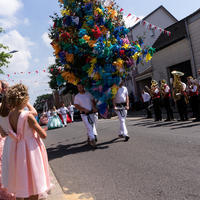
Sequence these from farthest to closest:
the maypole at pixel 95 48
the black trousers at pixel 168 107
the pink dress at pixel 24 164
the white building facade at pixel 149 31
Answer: the white building facade at pixel 149 31 < the black trousers at pixel 168 107 < the maypole at pixel 95 48 < the pink dress at pixel 24 164

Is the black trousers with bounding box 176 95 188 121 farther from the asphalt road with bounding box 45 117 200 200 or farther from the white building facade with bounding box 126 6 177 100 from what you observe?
the white building facade with bounding box 126 6 177 100

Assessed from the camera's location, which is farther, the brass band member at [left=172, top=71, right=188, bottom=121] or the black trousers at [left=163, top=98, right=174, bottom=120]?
the black trousers at [left=163, top=98, right=174, bottom=120]

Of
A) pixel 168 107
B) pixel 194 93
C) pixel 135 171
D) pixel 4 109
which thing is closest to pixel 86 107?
pixel 135 171

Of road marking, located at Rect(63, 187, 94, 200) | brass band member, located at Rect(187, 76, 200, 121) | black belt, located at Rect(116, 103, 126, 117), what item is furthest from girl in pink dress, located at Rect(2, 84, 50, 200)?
brass band member, located at Rect(187, 76, 200, 121)

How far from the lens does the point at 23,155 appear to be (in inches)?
122

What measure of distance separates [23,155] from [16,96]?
0.72 metres

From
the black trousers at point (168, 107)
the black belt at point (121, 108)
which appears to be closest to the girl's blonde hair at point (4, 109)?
the black belt at point (121, 108)

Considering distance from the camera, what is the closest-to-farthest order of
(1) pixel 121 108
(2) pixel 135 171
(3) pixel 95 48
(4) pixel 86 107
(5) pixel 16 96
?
(5) pixel 16 96 < (2) pixel 135 171 < (3) pixel 95 48 < (4) pixel 86 107 < (1) pixel 121 108

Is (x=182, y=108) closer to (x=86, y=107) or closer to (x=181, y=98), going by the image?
(x=181, y=98)

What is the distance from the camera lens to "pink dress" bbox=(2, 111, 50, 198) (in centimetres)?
305

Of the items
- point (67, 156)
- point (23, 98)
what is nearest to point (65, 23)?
point (67, 156)

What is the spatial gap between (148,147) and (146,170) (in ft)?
6.28

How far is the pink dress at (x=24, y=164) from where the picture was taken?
10.0 ft

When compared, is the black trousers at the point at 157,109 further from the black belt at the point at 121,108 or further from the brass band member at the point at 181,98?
the black belt at the point at 121,108
